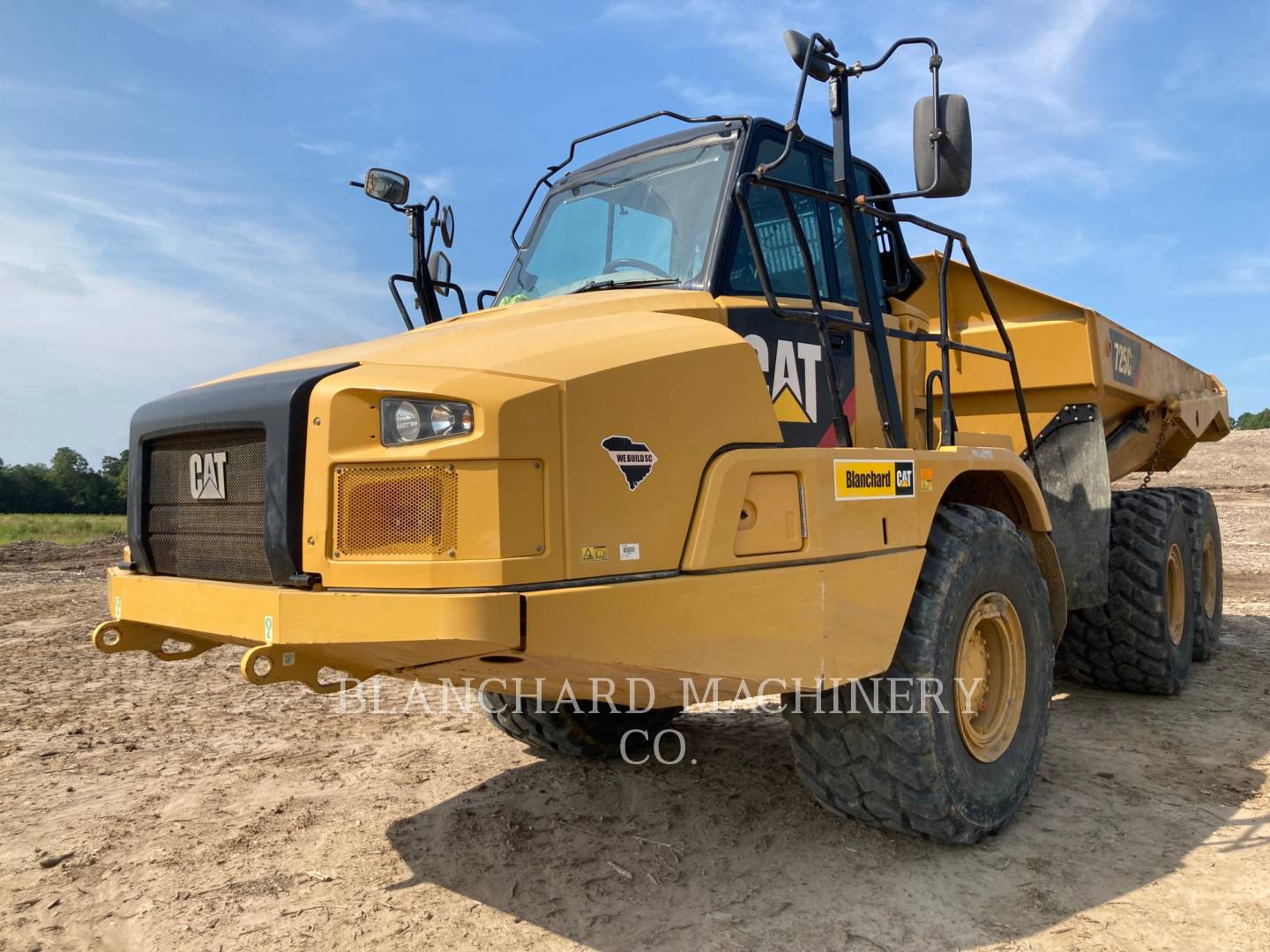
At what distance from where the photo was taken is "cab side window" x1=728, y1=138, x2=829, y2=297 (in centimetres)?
347

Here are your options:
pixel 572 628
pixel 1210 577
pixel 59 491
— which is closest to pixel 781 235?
pixel 572 628

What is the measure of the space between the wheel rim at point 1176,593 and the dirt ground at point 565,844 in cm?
53

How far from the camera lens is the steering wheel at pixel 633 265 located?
3547 mm

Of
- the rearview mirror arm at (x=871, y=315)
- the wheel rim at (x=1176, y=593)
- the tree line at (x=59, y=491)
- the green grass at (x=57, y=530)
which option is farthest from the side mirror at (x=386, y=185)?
the tree line at (x=59, y=491)

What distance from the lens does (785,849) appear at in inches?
144

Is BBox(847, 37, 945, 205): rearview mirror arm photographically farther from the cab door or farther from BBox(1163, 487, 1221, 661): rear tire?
BBox(1163, 487, 1221, 661): rear tire

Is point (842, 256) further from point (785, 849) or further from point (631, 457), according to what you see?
point (785, 849)

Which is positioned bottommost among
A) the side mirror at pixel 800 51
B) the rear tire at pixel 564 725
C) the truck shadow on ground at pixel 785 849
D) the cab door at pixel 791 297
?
the truck shadow on ground at pixel 785 849

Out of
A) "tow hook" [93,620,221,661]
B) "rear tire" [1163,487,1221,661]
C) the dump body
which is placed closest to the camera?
"tow hook" [93,620,221,661]

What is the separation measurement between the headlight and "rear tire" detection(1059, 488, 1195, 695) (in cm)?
474

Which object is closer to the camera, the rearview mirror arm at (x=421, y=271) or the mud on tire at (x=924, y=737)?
the mud on tire at (x=924, y=737)

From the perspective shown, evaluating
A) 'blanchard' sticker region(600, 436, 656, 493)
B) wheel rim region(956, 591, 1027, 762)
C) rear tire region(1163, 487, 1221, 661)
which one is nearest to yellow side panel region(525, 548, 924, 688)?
'blanchard' sticker region(600, 436, 656, 493)

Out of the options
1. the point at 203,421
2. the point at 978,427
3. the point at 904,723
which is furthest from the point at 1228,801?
the point at 203,421

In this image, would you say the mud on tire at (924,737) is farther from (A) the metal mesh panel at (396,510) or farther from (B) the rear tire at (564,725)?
(A) the metal mesh panel at (396,510)
